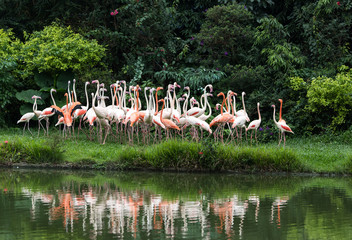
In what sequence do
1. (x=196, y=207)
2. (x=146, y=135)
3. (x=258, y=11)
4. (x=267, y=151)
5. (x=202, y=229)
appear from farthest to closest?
1. (x=258, y=11)
2. (x=146, y=135)
3. (x=267, y=151)
4. (x=196, y=207)
5. (x=202, y=229)

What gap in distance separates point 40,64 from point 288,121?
8.15 m

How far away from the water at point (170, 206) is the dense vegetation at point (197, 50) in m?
6.06

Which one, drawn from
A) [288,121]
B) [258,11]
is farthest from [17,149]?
[258,11]

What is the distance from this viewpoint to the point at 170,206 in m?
9.43

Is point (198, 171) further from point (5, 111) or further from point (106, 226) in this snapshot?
point (5, 111)

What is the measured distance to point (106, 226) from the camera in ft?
25.8

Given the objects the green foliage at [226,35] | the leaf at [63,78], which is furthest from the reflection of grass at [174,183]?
the green foliage at [226,35]

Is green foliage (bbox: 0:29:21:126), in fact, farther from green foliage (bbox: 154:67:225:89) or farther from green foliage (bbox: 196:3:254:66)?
green foliage (bbox: 196:3:254:66)

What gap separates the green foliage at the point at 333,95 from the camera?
16719 mm

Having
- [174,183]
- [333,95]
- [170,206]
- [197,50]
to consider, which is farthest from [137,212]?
[197,50]

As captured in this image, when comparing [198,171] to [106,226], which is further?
[198,171]

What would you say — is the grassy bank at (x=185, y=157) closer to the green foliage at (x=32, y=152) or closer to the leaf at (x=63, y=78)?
the green foliage at (x=32, y=152)

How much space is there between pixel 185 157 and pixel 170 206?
389cm

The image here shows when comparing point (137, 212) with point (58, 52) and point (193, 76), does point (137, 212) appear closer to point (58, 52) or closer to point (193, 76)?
point (193, 76)
